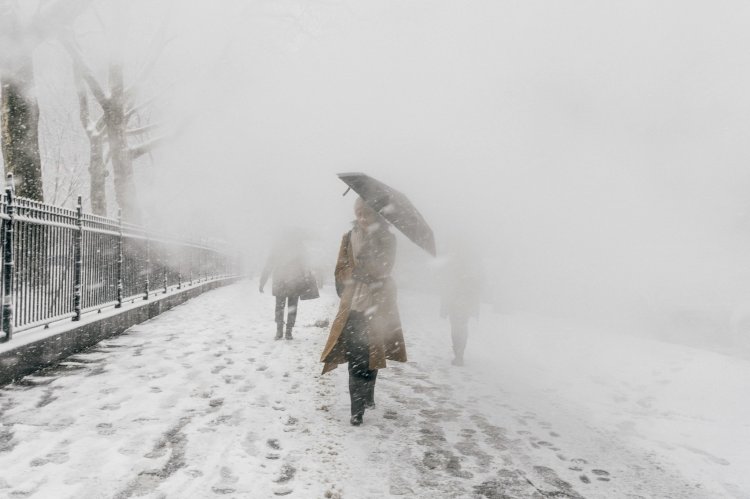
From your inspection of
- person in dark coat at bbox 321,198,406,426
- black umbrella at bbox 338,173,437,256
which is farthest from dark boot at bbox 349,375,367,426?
black umbrella at bbox 338,173,437,256

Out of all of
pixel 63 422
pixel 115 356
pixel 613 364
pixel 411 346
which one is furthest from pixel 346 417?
pixel 613 364

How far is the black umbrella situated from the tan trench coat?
29cm

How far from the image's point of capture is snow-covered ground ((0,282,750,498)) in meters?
3.67

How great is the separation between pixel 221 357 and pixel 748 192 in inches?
749

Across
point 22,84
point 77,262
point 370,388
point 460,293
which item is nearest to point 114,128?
point 22,84

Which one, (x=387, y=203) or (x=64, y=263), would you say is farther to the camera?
(x=64, y=263)

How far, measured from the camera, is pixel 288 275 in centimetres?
891

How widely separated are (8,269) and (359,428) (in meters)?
3.90

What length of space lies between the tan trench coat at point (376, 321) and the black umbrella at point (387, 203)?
29 centimetres

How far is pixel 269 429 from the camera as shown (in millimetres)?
4652

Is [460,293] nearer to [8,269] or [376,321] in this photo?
[376,321]

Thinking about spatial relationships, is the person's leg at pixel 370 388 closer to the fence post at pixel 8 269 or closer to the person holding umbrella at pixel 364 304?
the person holding umbrella at pixel 364 304

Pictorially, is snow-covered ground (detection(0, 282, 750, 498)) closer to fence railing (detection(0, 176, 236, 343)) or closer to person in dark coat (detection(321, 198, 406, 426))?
person in dark coat (detection(321, 198, 406, 426))

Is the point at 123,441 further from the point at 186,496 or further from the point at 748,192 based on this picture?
the point at 748,192
